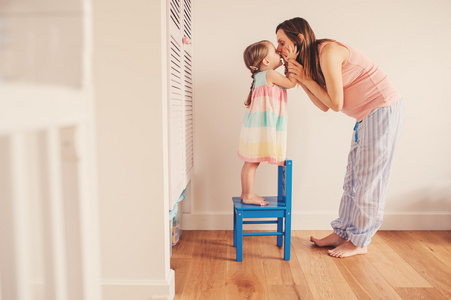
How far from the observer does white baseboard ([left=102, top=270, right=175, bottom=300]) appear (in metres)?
1.38

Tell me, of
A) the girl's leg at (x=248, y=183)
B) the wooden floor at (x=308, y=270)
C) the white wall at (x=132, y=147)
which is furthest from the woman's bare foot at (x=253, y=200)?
the white wall at (x=132, y=147)

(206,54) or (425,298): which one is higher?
(206,54)

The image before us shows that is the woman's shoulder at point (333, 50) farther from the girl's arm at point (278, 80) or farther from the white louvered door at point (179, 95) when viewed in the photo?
the white louvered door at point (179, 95)

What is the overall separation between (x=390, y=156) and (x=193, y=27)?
4.39 ft

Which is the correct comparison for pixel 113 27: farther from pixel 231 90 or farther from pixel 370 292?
pixel 370 292

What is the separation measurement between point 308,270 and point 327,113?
985 millimetres

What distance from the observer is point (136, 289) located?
138 centimetres

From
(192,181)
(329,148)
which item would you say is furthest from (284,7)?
(192,181)

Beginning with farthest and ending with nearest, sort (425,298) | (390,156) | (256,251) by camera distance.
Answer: (256,251) < (390,156) < (425,298)

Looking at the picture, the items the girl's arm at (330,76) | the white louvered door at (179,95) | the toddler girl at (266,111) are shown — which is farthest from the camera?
the toddler girl at (266,111)

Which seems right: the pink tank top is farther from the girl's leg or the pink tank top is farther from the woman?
the girl's leg

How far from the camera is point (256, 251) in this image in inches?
76.7

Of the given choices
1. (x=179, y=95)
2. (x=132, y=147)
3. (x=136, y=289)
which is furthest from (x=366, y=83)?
(x=136, y=289)

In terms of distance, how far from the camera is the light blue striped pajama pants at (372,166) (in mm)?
1749
